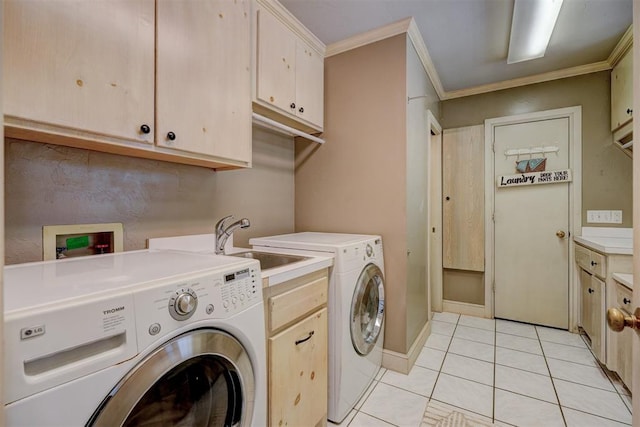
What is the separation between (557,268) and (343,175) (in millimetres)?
2355

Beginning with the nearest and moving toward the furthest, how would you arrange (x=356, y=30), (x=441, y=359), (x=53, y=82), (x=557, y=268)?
1. (x=53, y=82)
2. (x=356, y=30)
3. (x=441, y=359)
4. (x=557, y=268)

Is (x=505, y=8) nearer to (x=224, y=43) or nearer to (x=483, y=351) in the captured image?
(x=224, y=43)

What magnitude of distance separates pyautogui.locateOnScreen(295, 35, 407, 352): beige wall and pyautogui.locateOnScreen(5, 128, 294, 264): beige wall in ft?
1.64

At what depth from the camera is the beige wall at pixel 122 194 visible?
44.9 inches

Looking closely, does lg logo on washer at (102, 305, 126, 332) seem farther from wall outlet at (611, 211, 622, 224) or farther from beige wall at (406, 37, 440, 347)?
wall outlet at (611, 211, 622, 224)

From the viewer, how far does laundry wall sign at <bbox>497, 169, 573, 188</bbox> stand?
2.83 metres

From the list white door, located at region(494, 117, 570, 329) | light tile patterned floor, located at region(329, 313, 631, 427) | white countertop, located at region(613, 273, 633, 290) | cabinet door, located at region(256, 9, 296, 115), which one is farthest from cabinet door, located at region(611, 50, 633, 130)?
cabinet door, located at region(256, 9, 296, 115)

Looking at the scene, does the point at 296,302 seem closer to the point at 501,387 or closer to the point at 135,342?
the point at 135,342

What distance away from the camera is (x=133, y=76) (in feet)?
3.80

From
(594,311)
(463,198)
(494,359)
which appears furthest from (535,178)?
(494,359)

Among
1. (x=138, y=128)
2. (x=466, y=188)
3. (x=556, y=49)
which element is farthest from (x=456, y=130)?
(x=138, y=128)

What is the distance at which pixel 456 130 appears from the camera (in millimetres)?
3330

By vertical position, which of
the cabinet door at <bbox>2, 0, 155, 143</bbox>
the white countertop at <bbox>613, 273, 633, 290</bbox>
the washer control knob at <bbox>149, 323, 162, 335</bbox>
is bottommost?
the white countertop at <bbox>613, 273, 633, 290</bbox>

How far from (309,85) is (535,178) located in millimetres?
2409
